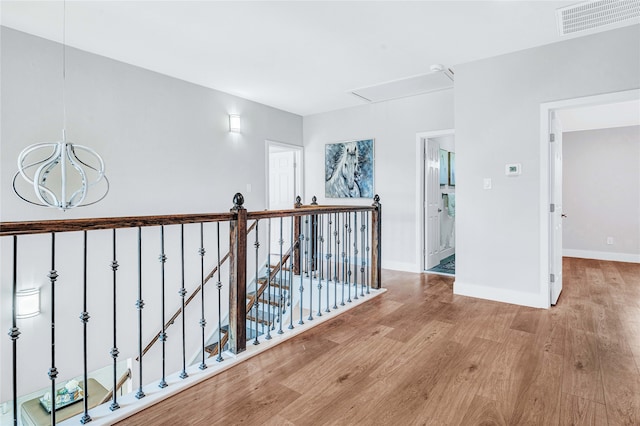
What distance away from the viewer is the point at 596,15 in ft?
8.60

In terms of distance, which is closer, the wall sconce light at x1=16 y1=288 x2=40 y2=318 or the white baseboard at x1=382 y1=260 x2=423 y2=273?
the wall sconce light at x1=16 y1=288 x2=40 y2=318

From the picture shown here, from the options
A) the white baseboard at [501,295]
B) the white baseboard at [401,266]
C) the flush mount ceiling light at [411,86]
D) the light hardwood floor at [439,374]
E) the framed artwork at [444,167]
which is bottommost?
the light hardwood floor at [439,374]

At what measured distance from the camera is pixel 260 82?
4.16m

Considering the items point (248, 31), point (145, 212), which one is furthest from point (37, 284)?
point (248, 31)

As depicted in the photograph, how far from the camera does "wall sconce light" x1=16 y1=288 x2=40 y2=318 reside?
2818 mm

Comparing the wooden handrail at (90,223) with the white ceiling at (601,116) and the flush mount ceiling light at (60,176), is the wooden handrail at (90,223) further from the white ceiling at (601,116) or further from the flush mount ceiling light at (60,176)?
the white ceiling at (601,116)

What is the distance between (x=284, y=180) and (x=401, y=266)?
8.37 feet

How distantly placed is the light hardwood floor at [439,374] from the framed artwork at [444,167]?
2.83m

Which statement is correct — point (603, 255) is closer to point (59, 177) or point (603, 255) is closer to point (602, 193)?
point (602, 193)

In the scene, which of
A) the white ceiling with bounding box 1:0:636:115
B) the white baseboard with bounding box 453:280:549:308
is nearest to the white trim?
the white baseboard with bounding box 453:280:549:308

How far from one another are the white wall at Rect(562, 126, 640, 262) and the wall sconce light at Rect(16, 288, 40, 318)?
309 inches

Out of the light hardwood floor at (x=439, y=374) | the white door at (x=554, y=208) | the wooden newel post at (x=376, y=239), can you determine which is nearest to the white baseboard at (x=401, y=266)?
the wooden newel post at (x=376, y=239)

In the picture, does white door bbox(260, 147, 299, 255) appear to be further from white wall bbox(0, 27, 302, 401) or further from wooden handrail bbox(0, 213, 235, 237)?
wooden handrail bbox(0, 213, 235, 237)

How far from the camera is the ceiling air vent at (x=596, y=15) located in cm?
248
